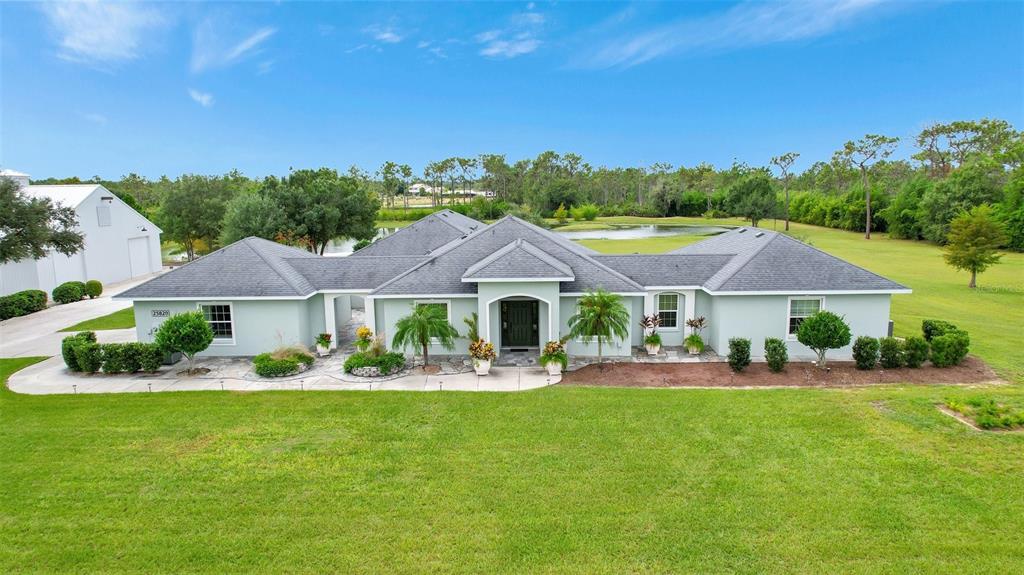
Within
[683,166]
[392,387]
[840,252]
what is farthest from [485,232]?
[683,166]

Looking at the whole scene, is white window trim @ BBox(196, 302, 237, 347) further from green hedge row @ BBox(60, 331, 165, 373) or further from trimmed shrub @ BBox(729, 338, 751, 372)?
trimmed shrub @ BBox(729, 338, 751, 372)

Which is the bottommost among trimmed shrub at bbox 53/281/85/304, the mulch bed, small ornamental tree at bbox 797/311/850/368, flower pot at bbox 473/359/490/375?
the mulch bed

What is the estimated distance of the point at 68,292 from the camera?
27562mm

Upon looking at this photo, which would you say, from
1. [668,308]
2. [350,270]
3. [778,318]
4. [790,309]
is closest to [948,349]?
[790,309]

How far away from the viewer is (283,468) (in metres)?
10.4

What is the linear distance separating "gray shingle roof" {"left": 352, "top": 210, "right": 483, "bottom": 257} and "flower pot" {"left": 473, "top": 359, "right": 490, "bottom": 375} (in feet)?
35.6

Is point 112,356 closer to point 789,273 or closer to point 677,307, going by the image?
point 677,307

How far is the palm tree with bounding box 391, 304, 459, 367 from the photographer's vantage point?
52.0 feet

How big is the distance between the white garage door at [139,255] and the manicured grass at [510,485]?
25.4 m

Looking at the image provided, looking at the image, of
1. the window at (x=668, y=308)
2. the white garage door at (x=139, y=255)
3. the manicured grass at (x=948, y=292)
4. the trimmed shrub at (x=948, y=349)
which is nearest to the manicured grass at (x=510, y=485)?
the trimmed shrub at (x=948, y=349)

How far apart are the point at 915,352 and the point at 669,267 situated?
7.55 m

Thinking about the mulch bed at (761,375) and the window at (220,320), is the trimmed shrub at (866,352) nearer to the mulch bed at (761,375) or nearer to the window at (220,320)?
the mulch bed at (761,375)

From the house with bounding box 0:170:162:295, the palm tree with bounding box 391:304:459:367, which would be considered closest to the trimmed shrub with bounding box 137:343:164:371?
the palm tree with bounding box 391:304:459:367

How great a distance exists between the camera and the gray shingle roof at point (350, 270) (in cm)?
1909
